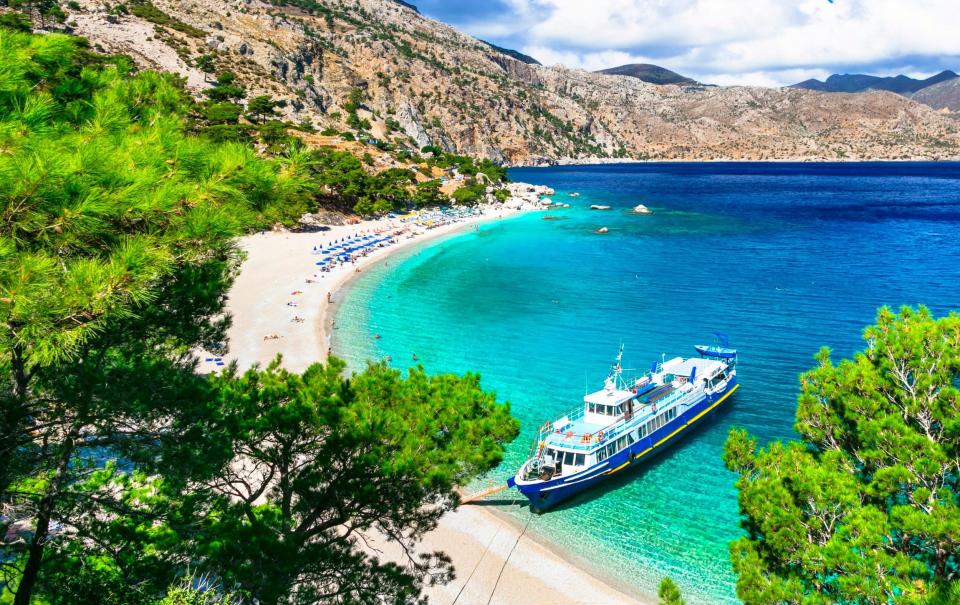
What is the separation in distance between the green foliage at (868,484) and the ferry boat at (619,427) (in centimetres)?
1138

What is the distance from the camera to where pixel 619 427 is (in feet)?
81.1

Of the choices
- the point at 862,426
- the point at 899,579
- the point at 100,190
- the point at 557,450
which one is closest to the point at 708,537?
the point at 557,450

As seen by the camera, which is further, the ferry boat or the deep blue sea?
the ferry boat

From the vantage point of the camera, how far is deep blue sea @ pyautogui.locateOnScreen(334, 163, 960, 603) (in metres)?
21.2

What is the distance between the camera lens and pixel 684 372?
102 ft

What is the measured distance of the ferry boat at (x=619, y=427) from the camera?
22406mm

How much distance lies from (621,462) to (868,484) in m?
14.8

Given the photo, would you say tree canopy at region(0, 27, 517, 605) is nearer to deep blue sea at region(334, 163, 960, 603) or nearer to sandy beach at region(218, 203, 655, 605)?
sandy beach at region(218, 203, 655, 605)

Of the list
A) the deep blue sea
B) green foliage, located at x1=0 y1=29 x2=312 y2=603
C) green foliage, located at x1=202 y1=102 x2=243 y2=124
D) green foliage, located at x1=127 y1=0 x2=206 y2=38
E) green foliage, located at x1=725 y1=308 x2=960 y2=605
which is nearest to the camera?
green foliage, located at x1=0 y1=29 x2=312 y2=603

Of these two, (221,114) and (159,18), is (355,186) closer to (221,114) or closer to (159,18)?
(221,114)

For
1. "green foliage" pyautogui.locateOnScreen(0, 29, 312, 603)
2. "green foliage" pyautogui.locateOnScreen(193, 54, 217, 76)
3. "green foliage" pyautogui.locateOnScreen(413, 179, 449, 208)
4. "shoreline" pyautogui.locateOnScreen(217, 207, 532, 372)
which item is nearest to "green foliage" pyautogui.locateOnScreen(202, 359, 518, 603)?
"green foliage" pyautogui.locateOnScreen(0, 29, 312, 603)

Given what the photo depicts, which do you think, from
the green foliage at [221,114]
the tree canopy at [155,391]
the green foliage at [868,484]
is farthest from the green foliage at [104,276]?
the green foliage at [221,114]

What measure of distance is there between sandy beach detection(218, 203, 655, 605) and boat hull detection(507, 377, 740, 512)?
116 centimetres

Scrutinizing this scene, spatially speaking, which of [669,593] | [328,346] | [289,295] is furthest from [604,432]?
[289,295]
